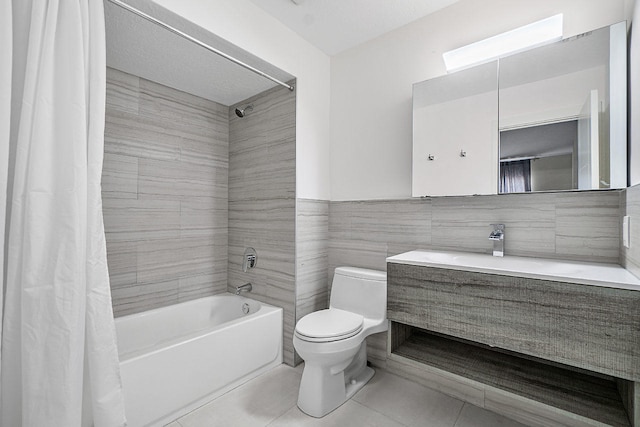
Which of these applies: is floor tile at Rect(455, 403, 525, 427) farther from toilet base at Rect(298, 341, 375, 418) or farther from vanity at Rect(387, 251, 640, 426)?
toilet base at Rect(298, 341, 375, 418)

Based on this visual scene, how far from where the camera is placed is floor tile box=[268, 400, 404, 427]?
5.18 feet

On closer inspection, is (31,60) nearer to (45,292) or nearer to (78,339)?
(45,292)

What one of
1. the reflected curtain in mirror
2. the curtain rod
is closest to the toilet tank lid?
the reflected curtain in mirror

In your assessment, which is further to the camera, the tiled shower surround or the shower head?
the shower head

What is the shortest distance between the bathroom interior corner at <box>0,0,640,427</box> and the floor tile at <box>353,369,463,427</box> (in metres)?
0.01

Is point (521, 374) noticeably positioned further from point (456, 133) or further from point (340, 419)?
point (456, 133)

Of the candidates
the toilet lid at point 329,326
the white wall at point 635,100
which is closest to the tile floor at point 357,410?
the toilet lid at point 329,326

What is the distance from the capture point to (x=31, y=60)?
1121mm

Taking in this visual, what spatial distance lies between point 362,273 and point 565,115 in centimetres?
141

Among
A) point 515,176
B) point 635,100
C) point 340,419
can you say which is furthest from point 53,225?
point 635,100

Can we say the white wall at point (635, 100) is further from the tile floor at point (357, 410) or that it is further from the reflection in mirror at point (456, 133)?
Answer: the tile floor at point (357, 410)

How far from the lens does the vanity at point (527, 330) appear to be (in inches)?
41.4

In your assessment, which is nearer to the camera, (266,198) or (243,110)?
A: (266,198)

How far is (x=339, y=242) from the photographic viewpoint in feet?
7.87
